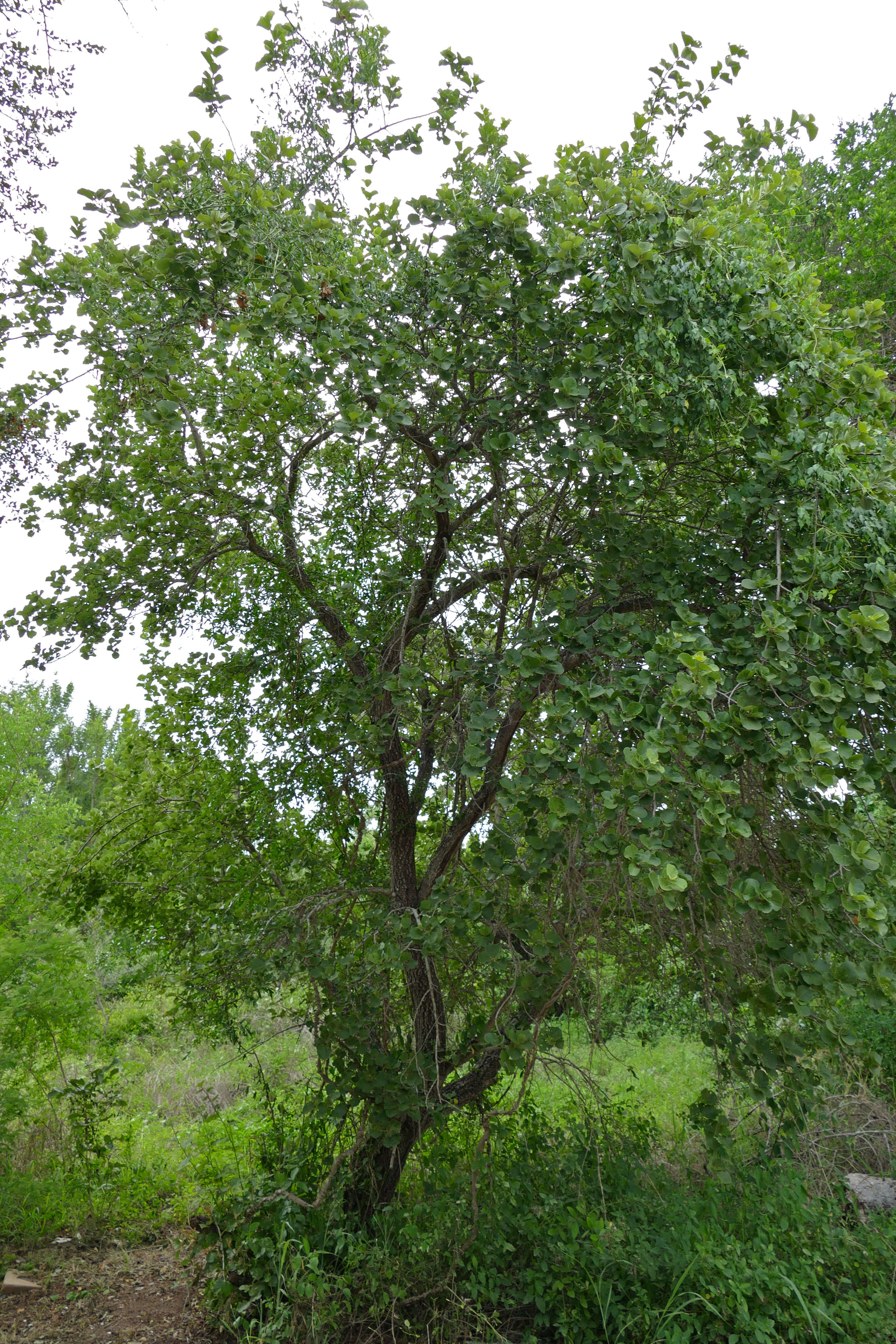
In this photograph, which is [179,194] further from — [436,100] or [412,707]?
[412,707]

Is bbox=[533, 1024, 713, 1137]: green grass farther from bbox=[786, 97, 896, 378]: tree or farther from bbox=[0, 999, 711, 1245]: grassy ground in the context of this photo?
bbox=[786, 97, 896, 378]: tree

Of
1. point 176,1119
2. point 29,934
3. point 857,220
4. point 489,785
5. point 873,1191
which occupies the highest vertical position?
point 857,220

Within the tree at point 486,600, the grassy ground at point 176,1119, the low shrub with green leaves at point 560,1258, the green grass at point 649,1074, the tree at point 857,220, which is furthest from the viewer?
the tree at point 857,220

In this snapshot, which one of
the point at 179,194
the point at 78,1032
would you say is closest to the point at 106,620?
the point at 179,194

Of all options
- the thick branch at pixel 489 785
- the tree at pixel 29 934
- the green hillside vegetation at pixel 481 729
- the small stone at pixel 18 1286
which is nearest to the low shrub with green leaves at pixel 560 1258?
the green hillside vegetation at pixel 481 729

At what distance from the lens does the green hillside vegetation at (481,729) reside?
2.65 m

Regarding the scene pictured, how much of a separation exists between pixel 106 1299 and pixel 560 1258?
252 centimetres

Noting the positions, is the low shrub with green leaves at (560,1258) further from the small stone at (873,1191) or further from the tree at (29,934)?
the tree at (29,934)

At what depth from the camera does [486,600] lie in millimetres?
4426

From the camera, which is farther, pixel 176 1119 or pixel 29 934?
pixel 176 1119

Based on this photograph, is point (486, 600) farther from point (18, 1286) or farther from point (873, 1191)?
point (18, 1286)

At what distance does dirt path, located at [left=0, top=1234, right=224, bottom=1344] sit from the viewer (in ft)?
13.0

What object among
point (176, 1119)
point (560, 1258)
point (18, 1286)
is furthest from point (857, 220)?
point (18, 1286)

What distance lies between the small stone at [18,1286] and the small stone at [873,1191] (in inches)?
167
